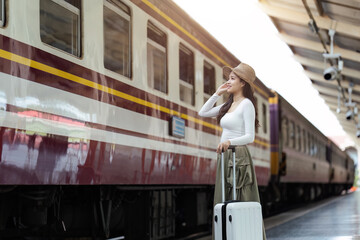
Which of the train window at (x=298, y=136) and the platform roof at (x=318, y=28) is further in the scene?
the train window at (x=298, y=136)

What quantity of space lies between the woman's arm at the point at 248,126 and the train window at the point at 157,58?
8.69ft

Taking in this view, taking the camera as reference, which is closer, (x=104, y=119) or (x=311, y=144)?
(x=104, y=119)

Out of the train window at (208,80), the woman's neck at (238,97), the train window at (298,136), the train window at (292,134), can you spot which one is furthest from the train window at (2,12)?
the train window at (298,136)

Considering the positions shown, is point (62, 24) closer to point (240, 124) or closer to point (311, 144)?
point (240, 124)

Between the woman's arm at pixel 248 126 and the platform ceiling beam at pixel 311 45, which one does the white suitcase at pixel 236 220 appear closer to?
the woman's arm at pixel 248 126

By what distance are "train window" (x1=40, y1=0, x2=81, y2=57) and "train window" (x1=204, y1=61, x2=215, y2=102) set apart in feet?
12.7

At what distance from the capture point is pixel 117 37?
6543mm

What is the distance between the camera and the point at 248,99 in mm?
4598

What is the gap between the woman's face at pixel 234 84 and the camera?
4691 mm

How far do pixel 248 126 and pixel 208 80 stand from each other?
4.90 meters

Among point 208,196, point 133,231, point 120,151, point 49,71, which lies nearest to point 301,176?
point 208,196

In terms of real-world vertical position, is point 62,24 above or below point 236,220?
above

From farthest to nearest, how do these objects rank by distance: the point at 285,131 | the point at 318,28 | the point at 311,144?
the point at 311,144 < the point at 285,131 < the point at 318,28

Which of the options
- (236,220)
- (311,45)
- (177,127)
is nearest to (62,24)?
(236,220)
